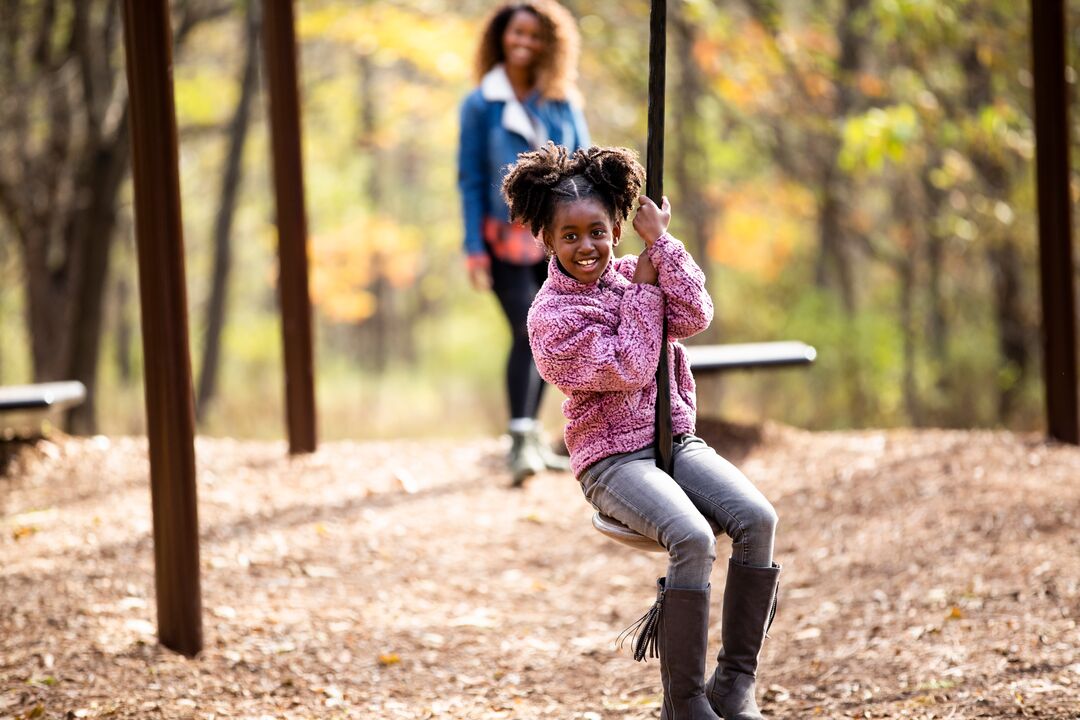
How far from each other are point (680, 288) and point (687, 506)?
1.94 feet

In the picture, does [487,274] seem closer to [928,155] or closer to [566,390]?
[566,390]

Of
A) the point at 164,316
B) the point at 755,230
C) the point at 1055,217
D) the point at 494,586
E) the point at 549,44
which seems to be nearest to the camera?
the point at 164,316

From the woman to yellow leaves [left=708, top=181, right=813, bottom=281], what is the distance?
30.0ft

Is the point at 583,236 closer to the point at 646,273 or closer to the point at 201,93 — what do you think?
the point at 646,273

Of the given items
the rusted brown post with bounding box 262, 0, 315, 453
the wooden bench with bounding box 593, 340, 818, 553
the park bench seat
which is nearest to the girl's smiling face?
the wooden bench with bounding box 593, 340, 818, 553

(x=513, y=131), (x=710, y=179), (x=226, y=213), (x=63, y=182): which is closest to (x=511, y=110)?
(x=513, y=131)

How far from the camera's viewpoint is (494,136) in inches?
222

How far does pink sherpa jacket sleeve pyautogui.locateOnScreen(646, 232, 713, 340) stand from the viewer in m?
2.95

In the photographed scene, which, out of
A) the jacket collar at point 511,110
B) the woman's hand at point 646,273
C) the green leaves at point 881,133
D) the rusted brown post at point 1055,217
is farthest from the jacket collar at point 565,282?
the green leaves at point 881,133

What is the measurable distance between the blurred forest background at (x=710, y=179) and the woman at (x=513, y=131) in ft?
8.25

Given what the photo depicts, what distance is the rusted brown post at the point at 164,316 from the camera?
3.84 m

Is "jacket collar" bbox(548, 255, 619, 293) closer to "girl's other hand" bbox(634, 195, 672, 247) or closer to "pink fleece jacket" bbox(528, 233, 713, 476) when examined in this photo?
"pink fleece jacket" bbox(528, 233, 713, 476)

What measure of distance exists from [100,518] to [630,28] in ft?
28.4

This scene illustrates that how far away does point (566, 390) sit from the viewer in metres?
3.01
